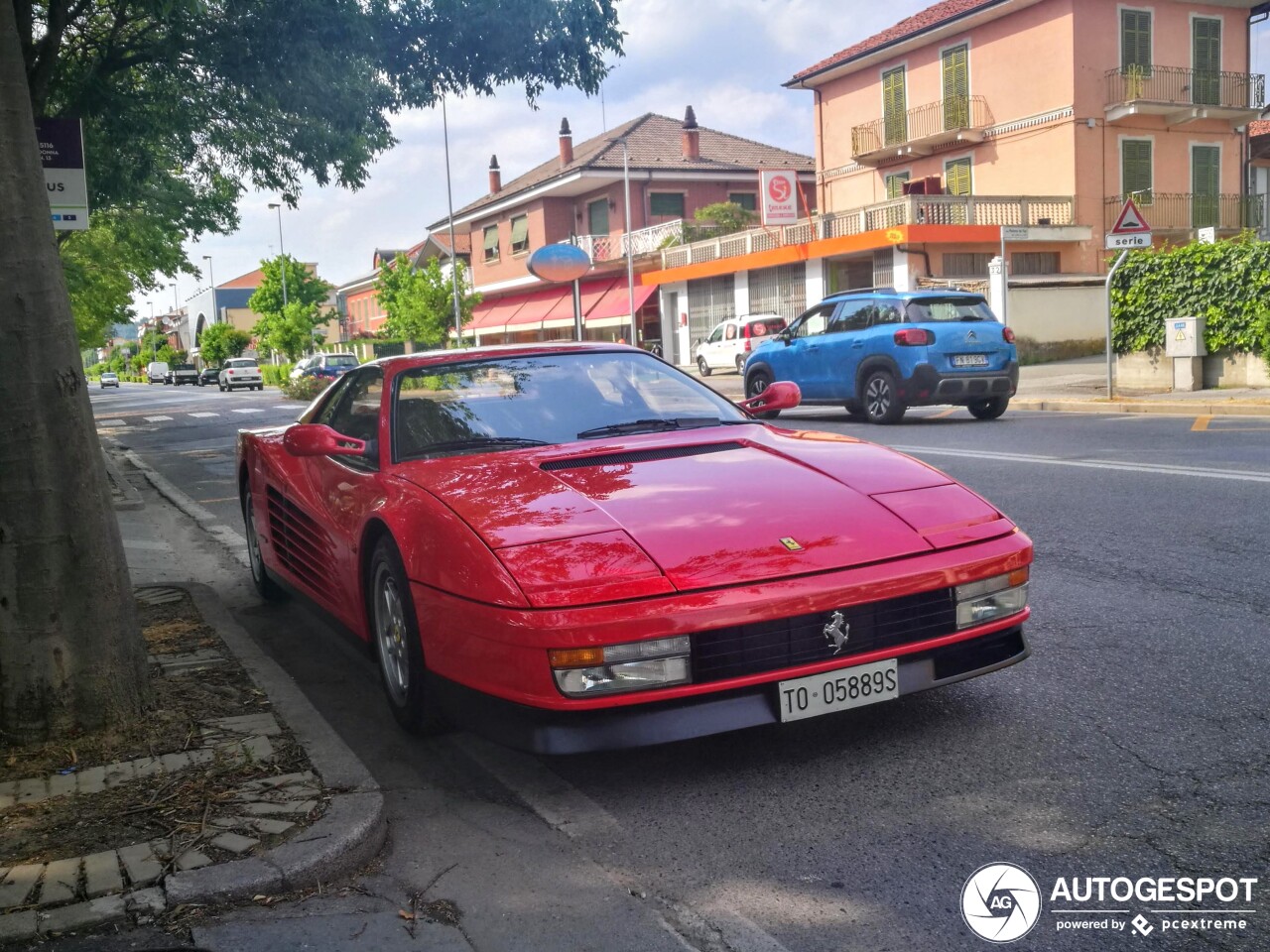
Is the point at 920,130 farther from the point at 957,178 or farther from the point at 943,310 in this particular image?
the point at 943,310

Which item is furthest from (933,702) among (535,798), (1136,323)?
(1136,323)

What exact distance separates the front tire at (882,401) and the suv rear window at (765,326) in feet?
56.6

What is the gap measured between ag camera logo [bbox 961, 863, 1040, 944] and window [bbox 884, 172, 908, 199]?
35523mm

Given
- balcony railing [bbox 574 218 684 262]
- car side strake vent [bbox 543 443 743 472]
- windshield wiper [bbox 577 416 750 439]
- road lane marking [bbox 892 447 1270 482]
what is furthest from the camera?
balcony railing [bbox 574 218 684 262]

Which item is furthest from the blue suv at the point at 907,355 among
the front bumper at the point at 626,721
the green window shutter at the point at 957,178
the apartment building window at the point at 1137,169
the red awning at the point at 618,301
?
the red awning at the point at 618,301

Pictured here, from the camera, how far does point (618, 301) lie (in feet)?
144

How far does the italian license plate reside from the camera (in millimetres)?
3412

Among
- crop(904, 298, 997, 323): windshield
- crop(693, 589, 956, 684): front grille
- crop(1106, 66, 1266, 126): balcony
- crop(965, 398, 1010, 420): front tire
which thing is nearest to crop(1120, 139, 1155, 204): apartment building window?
crop(1106, 66, 1266, 126): balcony

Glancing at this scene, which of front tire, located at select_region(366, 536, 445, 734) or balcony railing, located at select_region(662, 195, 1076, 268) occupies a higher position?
balcony railing, located at select_region(662, 195, 1076, 268)

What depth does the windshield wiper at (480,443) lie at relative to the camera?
15.2 ft

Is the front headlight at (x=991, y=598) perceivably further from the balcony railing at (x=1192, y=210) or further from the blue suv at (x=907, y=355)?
the balcony railing at (x=1192, y=210)

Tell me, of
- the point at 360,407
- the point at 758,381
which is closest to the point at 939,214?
the point at 758,381

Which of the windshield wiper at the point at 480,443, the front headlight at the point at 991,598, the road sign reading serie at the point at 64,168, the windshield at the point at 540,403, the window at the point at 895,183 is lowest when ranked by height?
the front headlight at the point at 991,598

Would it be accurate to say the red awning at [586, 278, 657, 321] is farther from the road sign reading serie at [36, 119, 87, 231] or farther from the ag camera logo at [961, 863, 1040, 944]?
the ag camera logo at [961, 863, 1040, 944]
